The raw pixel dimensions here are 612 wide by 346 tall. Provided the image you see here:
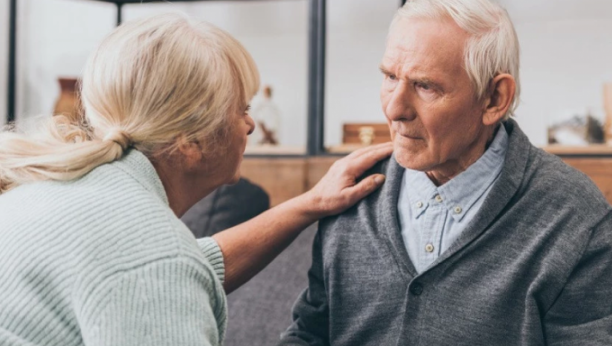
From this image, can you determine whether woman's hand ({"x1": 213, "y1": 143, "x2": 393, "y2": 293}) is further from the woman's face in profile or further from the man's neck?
the woman's face in profile

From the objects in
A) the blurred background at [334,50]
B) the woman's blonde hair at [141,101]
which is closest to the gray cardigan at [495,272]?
the woman's blonde hair at [141,101]

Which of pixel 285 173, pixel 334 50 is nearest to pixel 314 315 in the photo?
pixel 285 173

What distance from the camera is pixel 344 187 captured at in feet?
5.44

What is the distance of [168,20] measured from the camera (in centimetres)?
128

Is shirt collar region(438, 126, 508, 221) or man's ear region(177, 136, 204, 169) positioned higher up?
man's ear region(177, 136, 204, 169)

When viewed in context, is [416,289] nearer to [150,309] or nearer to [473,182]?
[473,182]

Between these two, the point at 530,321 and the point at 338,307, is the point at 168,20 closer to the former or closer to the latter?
the point at 338,307

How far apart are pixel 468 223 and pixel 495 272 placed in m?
0.10

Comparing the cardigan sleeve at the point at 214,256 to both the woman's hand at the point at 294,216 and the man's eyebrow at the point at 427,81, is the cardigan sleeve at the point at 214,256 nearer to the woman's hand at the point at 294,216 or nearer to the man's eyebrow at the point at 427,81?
the woman's hand at the point at 294,216

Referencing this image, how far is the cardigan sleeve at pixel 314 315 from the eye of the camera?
1671 millimetres

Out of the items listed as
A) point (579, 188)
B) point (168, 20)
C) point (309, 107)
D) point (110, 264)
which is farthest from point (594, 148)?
point (110, 264)

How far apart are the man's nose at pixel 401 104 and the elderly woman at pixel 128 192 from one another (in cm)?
28

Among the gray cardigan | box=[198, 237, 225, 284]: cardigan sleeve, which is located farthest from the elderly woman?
the gray cardigan

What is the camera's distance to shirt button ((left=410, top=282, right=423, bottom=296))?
151 centimetres
